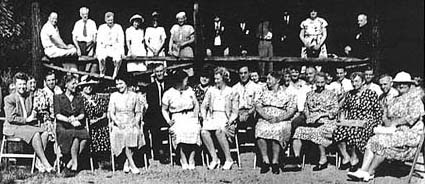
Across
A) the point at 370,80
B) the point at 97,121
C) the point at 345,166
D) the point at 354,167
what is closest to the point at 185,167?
the point at 97,121

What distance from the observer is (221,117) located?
1055 centimetres

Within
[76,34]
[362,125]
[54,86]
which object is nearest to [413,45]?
[362,125]

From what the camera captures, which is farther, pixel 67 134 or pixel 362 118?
pixel 67 134

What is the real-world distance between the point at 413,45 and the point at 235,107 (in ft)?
21.4

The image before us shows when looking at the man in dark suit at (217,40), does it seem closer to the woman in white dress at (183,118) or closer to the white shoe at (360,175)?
the woman in white dress at (183,118)

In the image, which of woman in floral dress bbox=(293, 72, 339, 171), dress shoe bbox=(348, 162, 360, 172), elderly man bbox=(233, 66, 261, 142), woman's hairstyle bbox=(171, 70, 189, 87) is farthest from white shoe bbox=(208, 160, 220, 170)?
dress shoe bbox=(348, 162, 360, 172)

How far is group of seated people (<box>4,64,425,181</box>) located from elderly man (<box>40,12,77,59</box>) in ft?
4.00

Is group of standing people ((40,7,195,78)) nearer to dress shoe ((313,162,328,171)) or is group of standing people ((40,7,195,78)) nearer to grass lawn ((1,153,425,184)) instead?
grass lawn ((1,153,425,184))

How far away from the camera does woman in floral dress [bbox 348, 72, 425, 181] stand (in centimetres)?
934

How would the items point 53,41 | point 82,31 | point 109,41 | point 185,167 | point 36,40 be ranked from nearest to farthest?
point 185,167, point 53,41, point 36,40, point 109,41, point 82,31

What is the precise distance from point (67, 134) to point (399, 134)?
15.7 feet

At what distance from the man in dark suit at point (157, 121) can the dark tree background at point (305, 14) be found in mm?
2799

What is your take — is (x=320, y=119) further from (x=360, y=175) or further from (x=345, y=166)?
(x=360, y=175)

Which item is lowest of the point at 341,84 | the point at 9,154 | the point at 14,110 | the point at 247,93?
the point at 9,154
